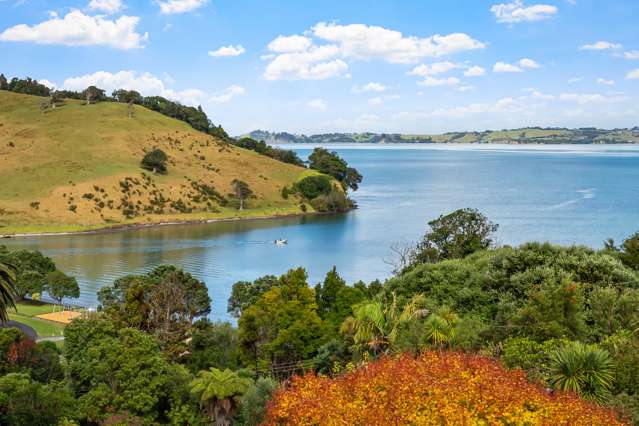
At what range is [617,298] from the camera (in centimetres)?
2467

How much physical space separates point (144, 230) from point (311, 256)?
3998 cm

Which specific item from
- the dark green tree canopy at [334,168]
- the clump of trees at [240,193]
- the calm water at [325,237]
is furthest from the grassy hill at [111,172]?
the calm water at [325,237]

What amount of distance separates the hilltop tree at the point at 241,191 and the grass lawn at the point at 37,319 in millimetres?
73241

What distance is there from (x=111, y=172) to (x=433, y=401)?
129956mm

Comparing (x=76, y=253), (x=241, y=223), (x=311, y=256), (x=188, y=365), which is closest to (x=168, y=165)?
(x=241, y=223)

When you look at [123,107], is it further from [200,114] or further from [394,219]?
[394,219]

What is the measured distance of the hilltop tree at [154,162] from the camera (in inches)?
5463

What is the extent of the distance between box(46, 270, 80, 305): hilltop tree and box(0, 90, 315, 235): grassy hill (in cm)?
5189

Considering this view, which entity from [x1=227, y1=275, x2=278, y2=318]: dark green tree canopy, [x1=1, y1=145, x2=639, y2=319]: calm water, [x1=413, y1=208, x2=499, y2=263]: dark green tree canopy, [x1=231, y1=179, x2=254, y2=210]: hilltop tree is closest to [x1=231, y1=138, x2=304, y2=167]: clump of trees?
[x1=1, y1=145, x2=639, y2=319]: calm water

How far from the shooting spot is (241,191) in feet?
448

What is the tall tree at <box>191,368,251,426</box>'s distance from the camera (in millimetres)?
24641

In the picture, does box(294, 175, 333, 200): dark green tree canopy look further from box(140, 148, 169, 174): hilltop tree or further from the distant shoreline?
box(140, 148, 169, 174): hilltop tree

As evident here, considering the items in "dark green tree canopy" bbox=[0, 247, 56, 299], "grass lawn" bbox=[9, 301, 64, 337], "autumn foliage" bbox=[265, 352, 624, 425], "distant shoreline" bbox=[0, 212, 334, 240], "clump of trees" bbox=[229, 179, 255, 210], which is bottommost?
"grass lawn" bbox=[9, 301, 64, 337]

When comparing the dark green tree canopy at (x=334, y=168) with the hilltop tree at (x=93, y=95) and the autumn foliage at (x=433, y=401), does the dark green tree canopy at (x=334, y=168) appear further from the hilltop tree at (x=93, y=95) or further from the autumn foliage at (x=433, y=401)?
the autumn foliage at (x=433, y=401)
